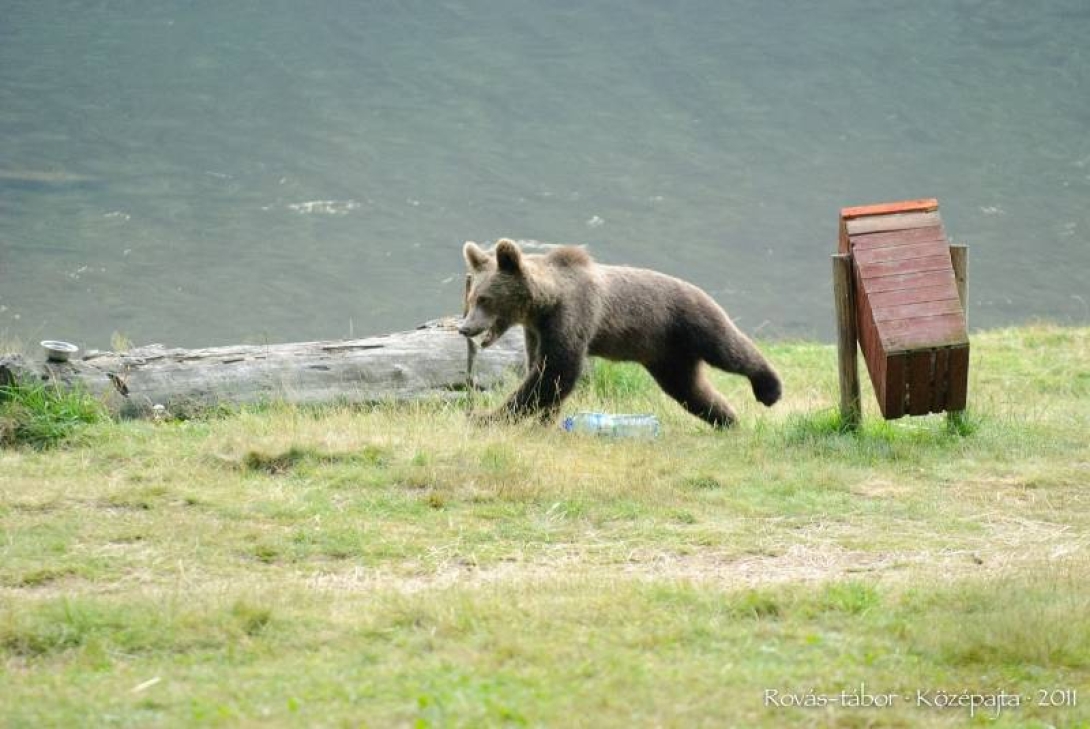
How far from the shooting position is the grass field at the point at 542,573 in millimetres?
5359

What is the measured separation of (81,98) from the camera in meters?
31.3

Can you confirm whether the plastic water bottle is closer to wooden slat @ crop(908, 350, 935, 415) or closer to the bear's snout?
the bear's snout

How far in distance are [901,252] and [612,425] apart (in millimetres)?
2366

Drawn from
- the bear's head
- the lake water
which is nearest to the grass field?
the bear's head

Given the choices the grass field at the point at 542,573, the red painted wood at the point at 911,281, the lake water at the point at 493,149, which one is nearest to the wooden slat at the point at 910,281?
the red painted wood at the point at 911,281

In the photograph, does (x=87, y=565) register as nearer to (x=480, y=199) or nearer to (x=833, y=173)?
(x=480, y=199)

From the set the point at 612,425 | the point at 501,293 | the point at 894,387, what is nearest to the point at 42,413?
the point at 501,293

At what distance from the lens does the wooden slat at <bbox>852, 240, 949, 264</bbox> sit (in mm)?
10375

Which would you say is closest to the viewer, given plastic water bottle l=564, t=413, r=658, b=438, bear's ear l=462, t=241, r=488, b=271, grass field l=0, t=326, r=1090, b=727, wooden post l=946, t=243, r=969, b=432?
grass field l=0, t=326, r=1090, b=727

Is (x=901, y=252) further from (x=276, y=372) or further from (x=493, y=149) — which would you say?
(x=493, y=149)

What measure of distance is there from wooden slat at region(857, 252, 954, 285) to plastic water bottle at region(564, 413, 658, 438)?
6.41 feet

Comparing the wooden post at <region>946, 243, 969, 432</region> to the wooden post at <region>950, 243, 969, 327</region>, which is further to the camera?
the wooden post at <region>950, 243, 969, 327</region>

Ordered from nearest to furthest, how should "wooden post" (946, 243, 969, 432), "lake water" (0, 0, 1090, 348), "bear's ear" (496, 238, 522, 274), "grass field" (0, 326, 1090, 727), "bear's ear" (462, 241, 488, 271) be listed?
"grass field" (0, 326, 1090, 727)
"wooden post" (946, 243, 969, 432)
"bear's ear" (496, 238, 522, 274)
"bear's ear" (462, 241, 488, 271)
"lake water" (0, 0, 1090, 348)

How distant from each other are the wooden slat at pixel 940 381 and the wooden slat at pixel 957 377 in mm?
27
